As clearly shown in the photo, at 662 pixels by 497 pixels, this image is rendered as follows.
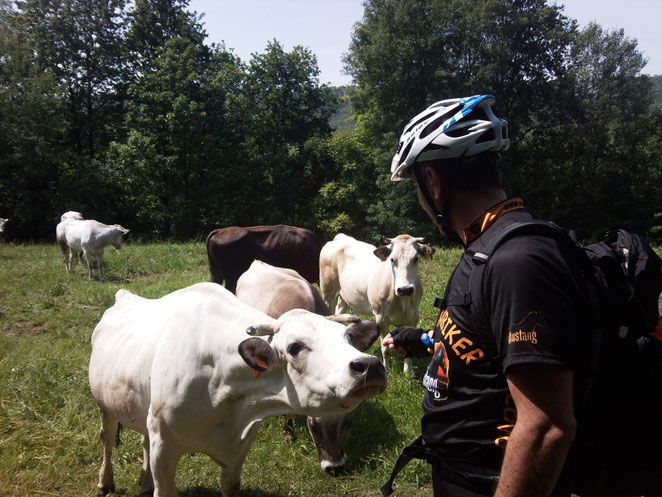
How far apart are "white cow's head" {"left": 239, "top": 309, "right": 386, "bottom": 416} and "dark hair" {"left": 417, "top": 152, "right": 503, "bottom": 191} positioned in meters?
0.90

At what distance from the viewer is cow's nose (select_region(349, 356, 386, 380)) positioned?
2.06 meters

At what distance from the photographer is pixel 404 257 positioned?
6.86 meters

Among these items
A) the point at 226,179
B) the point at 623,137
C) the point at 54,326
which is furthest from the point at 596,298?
the point at 623,137

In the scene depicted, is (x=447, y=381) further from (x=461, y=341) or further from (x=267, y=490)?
(x=267, y=490)

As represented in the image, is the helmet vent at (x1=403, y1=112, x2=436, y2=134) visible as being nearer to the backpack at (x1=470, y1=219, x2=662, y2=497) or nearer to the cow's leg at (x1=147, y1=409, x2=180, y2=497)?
the backpack at (x1=470, y1=219, x2=662, y2=497)

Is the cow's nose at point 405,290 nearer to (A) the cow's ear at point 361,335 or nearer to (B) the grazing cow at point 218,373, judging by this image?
(B) the grazing cow at point 218,373

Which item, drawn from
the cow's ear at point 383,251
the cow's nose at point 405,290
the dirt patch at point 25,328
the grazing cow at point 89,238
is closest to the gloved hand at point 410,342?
the cow's nose at point 405,290

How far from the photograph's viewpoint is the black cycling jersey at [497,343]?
1.25m

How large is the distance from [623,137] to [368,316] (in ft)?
89.3

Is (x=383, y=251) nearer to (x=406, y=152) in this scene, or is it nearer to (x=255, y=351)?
(x=255, y=351)

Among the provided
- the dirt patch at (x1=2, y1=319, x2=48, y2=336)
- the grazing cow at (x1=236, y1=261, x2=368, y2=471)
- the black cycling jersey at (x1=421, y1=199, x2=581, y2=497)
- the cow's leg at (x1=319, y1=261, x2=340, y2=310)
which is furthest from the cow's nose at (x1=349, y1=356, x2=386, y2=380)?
the dirt patch at (x1=2, y1=319, x2=48, y2=336)

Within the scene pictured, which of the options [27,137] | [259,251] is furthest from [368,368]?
[27,137]

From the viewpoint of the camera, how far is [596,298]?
1345 millimetres

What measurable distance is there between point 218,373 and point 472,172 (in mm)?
2002
